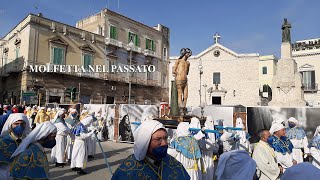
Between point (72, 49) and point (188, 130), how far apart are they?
24974mm

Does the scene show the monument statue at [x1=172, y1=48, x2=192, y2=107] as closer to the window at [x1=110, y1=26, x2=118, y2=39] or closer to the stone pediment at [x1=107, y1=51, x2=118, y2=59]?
the stone pediment at [x1=107, y1=51, x2=118, y2=59]

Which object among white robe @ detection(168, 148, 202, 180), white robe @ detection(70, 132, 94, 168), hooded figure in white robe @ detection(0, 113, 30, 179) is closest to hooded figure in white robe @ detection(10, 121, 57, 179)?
hooded figure in white robe @ detection(0, 113, 30, 179)

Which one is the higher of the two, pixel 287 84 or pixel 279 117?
pixel 287 84

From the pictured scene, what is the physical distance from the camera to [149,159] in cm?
247

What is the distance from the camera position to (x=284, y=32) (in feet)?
48.7

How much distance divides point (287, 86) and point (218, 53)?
23757 millimetres

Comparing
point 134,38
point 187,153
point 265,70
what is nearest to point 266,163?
point 187,153

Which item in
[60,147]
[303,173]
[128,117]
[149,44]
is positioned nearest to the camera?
[303,173]

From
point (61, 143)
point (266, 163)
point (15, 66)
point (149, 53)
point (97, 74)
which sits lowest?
point (61, 143)

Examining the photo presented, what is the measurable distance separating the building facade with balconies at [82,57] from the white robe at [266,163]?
23.0 meters

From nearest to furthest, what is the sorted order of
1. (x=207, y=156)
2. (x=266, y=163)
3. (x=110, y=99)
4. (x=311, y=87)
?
(x=266, y=163) < (x=207, y=156) < (x=110, y=99) < (x=311, y=87)

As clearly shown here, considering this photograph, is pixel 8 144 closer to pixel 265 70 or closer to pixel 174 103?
pixel 174 103

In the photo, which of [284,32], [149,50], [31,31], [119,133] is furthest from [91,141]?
[149,50]

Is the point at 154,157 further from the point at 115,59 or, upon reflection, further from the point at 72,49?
the point at 115,59
